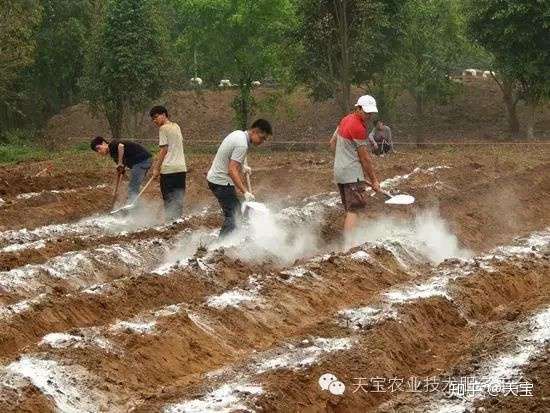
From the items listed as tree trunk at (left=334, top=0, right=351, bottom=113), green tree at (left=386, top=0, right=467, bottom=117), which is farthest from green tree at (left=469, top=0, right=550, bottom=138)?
tree trunk at (left=334, top=0, right=351, bottom=113)

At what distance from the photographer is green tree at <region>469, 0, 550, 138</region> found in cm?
2681

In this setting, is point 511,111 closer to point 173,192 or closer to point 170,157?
point 173,192

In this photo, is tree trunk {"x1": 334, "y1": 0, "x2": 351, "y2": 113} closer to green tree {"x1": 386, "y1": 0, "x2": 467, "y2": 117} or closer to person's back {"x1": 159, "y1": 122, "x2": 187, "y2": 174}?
green tree {"x1": 386, "y1": 0, "x2": 467, "y2": 117}

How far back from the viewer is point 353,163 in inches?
403

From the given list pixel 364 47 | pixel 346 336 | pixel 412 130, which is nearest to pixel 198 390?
pixel 346 336

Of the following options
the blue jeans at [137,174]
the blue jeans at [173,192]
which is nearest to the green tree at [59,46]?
the blue jeans at [137,174]

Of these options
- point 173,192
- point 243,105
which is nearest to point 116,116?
point 243,105

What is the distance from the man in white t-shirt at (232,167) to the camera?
948 cm

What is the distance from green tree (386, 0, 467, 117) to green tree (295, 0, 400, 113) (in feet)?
3.30

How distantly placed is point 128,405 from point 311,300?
2.89 meters

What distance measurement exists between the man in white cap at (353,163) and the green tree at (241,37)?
2228cm

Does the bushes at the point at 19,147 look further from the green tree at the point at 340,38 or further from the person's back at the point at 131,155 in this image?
the person's back at the point at 131,155

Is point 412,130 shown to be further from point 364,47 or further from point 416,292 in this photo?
point 416,292

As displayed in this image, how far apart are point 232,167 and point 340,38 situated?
1770cm
